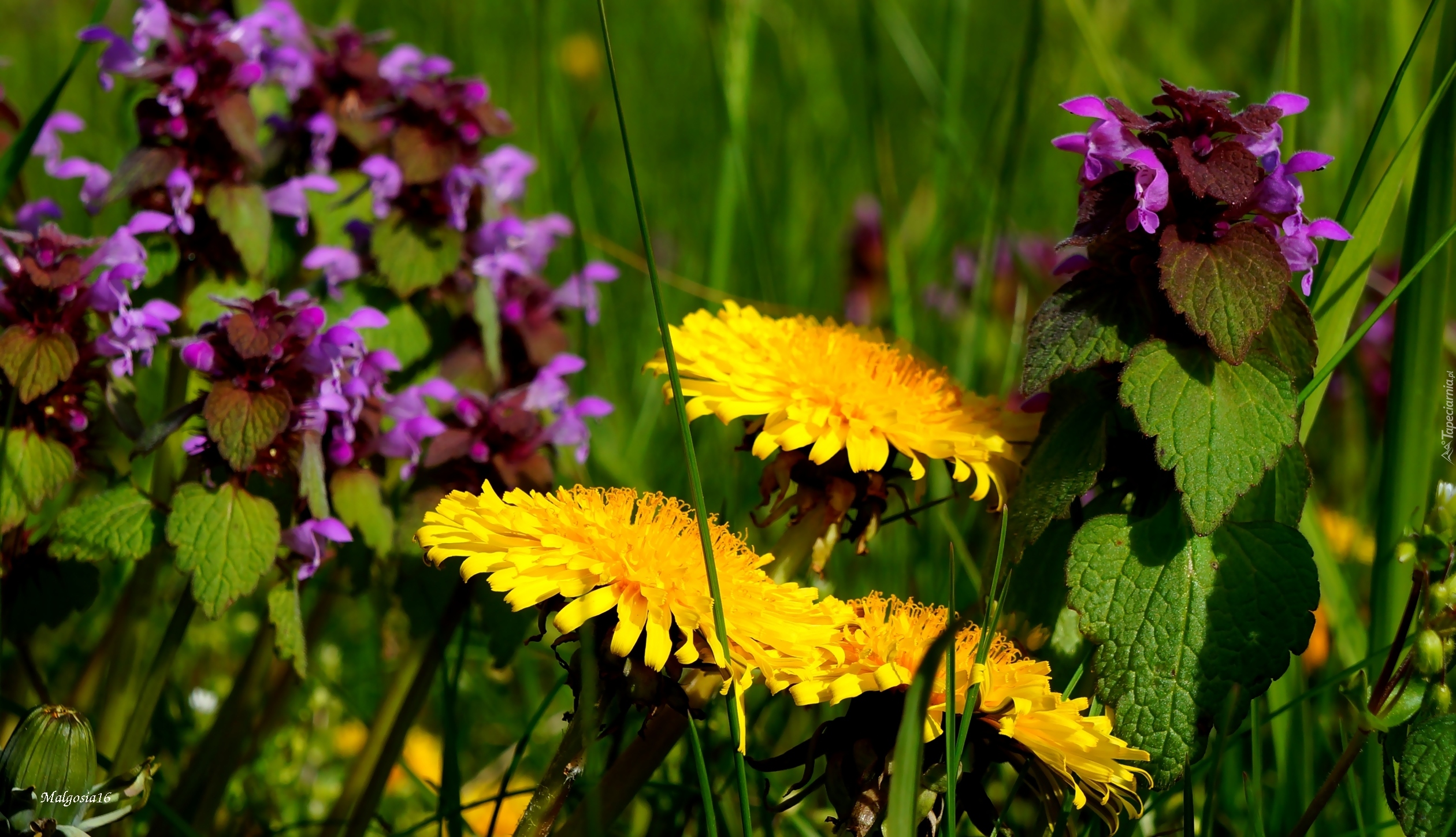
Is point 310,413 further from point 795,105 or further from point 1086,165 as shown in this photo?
point 795,105

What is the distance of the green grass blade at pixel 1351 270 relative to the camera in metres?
0.92

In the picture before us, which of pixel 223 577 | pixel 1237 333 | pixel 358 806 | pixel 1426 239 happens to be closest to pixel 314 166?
pixel 223 577

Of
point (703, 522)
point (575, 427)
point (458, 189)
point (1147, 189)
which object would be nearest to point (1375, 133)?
point (1147, 189)

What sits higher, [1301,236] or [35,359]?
[1301,236]

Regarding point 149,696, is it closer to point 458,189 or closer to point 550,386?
point 550,386

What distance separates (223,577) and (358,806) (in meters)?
0.23

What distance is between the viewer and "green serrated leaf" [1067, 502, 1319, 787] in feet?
2.40

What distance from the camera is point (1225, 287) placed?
742 mm

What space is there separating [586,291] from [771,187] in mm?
1179

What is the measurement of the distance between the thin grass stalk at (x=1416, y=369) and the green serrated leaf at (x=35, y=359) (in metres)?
1.01

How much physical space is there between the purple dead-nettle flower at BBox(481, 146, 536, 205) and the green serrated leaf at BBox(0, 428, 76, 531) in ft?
1.61

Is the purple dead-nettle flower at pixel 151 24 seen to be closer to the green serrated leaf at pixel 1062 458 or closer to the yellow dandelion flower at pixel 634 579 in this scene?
the yellow dandelion flower at pixel 634 579

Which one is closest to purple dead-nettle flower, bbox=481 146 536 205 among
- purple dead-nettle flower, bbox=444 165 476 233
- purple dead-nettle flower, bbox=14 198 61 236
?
purple dead-nettle flower, bbox=444 165 476 233

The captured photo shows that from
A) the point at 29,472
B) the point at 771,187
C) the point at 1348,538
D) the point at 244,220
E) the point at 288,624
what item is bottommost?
the point at 1348,538
